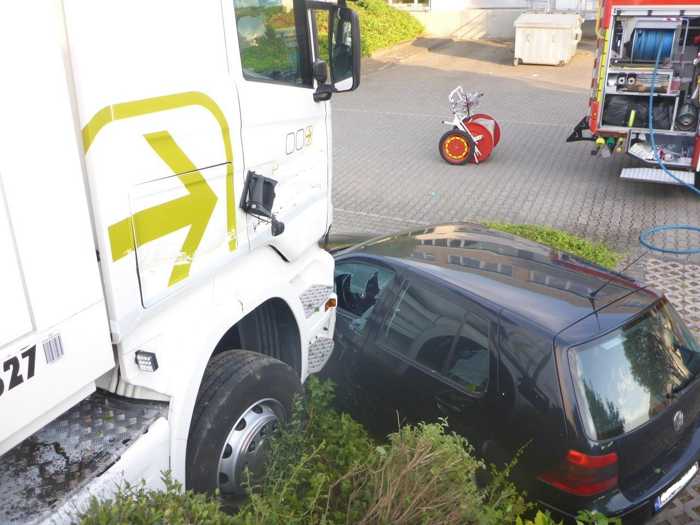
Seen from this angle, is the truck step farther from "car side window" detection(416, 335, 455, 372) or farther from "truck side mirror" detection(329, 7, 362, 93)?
"truck side mirror" detection(329, 7, 362, 93)

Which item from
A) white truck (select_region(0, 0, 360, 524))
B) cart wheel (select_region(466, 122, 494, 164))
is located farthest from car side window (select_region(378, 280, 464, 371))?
cart wheel (select_region(466, 122, 494, 164))

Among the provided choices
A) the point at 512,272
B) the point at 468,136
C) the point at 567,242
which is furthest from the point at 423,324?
the point at 468,136

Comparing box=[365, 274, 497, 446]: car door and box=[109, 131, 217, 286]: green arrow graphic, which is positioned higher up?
box=[109, 131, 217, 286]: green arrow graphic

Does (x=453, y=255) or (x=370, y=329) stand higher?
(x=453, y=255)

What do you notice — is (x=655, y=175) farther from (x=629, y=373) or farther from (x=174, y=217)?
(x=174, y=217)

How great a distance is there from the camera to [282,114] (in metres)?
3.80

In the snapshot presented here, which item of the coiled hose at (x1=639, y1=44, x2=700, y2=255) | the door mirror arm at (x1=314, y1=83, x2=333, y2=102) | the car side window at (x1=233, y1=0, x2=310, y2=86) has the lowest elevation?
the coiled hose at (x1=639, y1=44, x2=700, y2=255)

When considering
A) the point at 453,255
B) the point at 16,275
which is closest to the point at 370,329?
the point at 453,255

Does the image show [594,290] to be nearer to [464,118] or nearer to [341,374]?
[341,374]

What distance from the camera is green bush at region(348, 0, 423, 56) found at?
76.3 ft

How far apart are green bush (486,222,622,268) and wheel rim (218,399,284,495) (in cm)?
501

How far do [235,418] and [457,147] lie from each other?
30.2 ft

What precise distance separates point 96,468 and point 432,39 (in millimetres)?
25657

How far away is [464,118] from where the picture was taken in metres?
11.8
